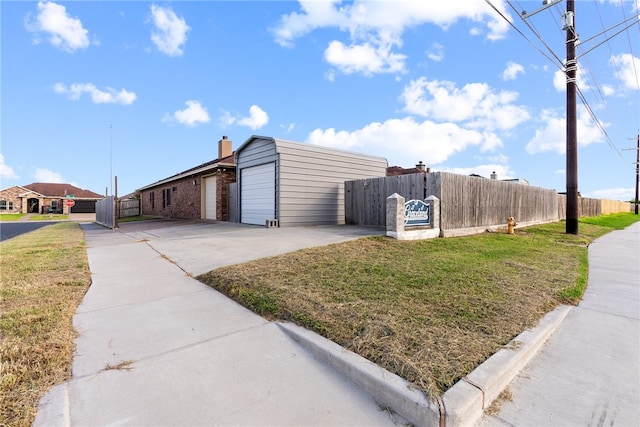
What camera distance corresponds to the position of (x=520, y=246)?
28.1ft

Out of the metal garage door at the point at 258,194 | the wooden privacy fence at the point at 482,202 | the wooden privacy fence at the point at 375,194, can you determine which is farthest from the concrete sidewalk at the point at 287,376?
the metal garage door at the point at 258,194

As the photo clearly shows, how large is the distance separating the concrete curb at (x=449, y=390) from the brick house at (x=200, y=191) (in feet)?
46.2

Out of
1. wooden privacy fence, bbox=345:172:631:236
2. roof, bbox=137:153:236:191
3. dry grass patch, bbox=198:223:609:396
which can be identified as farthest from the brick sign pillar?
roof, bbox=137:153:236:191

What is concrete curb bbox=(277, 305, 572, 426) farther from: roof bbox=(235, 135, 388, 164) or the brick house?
the brick house

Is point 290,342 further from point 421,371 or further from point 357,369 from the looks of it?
point 421,371

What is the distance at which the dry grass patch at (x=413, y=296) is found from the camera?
2.64 m

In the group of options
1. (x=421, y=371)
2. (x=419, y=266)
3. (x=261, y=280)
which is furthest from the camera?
(x=419, y=266)

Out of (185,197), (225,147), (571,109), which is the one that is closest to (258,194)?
(185,197)

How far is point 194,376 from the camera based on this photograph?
2.44 metres

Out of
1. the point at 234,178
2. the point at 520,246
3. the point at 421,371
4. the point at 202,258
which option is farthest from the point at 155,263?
the point at 234,178

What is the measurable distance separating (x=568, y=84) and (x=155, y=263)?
14.0 meters

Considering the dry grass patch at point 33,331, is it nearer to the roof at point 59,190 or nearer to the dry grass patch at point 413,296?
the dry grass patch at point 413,296

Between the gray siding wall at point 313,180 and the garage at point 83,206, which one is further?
the garage at point 83,206

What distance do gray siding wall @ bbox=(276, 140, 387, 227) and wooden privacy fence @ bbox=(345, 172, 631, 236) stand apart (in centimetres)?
74
